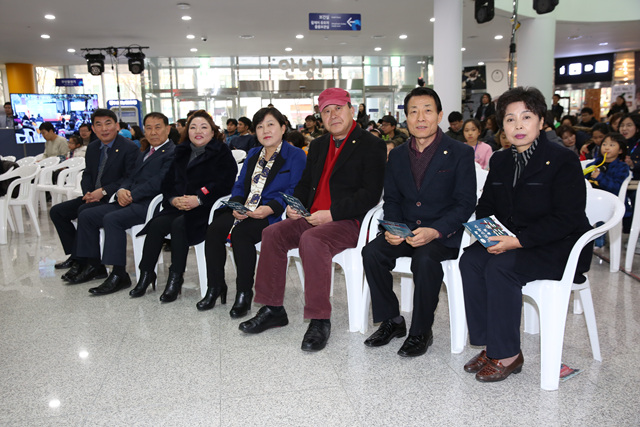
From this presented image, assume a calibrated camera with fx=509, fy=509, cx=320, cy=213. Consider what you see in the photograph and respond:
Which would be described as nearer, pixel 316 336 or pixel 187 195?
pixel 316 336

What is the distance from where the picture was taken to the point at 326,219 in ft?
9.43

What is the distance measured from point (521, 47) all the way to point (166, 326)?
887 centimetres

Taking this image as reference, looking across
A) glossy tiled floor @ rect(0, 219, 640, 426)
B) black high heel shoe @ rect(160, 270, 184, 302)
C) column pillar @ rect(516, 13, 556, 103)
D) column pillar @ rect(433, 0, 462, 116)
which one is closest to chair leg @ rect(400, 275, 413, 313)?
glossy tiled floor @ rect(0, 219, 640, 426)

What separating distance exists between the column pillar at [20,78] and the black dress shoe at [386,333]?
52.5ft

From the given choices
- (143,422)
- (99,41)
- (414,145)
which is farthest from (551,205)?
(99,41)

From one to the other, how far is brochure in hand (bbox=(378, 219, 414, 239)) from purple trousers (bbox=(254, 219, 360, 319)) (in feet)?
1.45

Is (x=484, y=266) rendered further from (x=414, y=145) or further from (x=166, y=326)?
(x=166, y=326)

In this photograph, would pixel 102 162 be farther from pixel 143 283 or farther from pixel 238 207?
pixel 238 207

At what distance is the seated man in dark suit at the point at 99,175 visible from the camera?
159 inches

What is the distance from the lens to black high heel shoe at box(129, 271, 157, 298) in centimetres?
354

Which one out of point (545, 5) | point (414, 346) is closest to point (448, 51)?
point (545, 5)

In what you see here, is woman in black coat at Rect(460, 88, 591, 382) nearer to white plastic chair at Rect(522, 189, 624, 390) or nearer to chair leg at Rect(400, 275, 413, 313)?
white plastic chair at Rect(522, 189, 624, 390)

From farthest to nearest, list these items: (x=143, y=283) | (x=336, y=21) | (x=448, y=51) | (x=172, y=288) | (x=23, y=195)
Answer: (x=336, y=21), (x=448, y=51), (x=23, y=195), (x=143, y=283), (x=172, y=288)

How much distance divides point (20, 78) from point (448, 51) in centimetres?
1353
